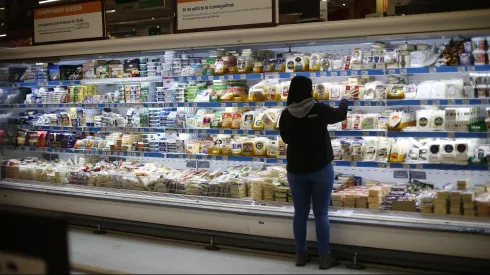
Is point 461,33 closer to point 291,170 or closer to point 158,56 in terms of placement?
point 291,170

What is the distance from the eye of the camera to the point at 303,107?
562cm

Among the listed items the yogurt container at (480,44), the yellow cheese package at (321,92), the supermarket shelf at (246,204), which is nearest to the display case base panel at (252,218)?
the supermarket shelf at (246,204)

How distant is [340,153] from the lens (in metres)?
6.09

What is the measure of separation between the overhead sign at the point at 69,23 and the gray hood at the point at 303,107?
287 centimetres

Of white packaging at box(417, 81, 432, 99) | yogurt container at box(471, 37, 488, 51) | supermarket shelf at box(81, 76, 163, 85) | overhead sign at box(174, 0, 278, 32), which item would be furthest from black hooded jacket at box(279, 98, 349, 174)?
supermarket shelf at box(81, 76, 163, 85)

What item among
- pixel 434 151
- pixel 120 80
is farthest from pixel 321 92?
pixel 120 80

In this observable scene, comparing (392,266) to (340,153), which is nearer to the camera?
(392,266)

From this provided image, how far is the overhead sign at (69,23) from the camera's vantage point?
745 centimetres

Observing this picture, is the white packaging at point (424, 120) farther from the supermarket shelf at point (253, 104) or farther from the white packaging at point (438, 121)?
the supermarket shelf at point (253, 104)

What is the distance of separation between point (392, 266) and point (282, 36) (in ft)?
7.72

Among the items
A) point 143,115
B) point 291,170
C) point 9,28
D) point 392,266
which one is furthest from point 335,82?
point 9,28

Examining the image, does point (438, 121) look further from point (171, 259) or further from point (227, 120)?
point (171, 259)

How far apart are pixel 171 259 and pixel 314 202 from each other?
1537 millimetres

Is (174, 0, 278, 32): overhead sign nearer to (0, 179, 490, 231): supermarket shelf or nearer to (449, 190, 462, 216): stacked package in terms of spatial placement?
(0, 179, 490, 231): supermarket shelf
